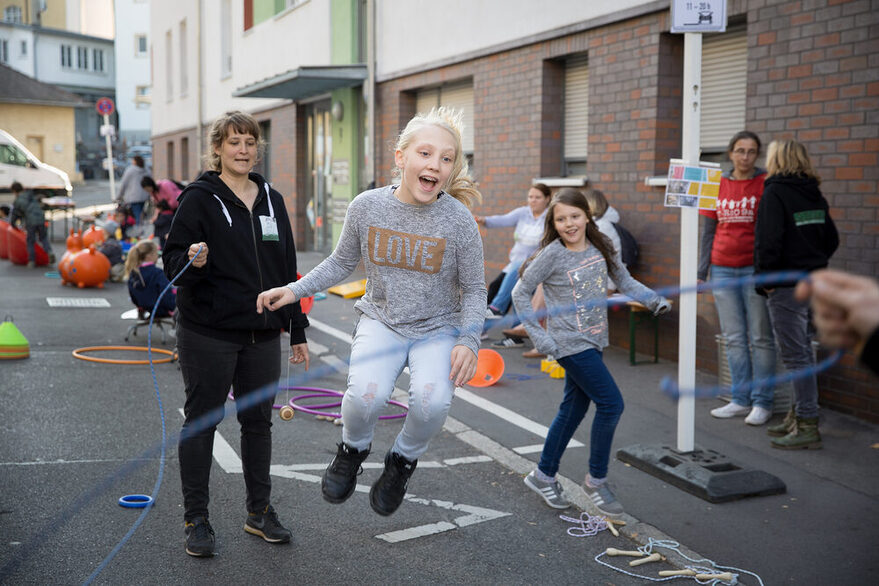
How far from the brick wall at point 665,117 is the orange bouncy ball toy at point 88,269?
6.22m

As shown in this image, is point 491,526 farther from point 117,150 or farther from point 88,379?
point 117,150

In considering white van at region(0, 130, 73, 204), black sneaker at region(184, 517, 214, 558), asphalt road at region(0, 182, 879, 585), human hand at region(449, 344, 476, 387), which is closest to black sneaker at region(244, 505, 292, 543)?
asphalt road at region(0, 182, 879, 585)

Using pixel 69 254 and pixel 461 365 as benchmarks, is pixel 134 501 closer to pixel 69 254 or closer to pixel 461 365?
pixel 461 365

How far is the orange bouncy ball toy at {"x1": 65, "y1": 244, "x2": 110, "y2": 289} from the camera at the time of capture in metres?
15.8

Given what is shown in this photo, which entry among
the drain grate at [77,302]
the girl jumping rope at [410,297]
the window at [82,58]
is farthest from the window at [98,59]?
the girl jumping rope at [410,297]

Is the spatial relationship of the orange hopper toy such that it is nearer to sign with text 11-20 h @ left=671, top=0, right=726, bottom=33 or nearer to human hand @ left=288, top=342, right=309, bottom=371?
human hand @ left=288, top=342, right=309, bottom=371

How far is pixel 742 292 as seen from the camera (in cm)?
749

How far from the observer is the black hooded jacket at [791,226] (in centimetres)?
644

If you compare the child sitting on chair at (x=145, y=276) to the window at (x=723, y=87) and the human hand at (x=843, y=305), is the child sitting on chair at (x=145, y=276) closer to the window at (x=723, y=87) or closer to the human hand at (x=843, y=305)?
the window at (x=723, y=87)

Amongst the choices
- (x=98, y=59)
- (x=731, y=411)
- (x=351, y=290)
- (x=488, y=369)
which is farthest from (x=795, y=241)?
(x=98, y=59)

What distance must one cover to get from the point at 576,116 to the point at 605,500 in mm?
7064

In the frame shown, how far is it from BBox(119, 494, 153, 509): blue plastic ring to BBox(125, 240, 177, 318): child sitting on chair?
5.03 metres

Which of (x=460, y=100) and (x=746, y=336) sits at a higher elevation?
(x=460, y=100)

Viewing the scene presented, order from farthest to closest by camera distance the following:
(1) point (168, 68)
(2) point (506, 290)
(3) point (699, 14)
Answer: (1) point (168, 68) < (2) point (506, 290) < (3) point (699, 14)
